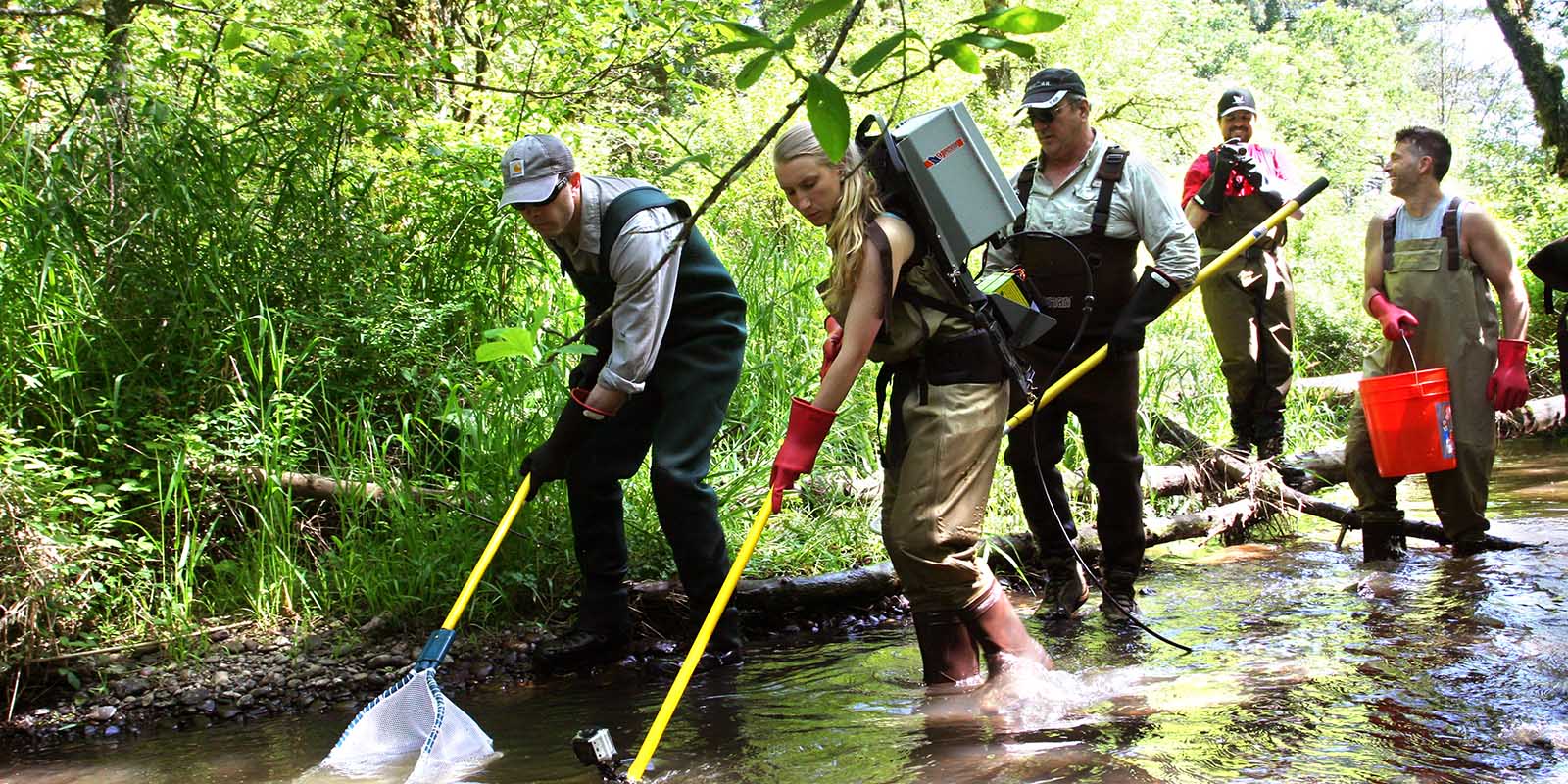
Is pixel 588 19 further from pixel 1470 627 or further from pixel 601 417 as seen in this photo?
pixel 1470 627

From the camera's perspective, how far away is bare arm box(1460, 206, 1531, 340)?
5.03 meters

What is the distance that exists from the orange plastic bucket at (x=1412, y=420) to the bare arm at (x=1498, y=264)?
35cm

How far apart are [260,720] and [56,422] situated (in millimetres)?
1573

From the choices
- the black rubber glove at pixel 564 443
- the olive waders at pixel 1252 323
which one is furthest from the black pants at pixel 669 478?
the olive waders at pixel 1252 323

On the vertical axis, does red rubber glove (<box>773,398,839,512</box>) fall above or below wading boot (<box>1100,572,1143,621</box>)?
above

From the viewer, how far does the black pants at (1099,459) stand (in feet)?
15.0

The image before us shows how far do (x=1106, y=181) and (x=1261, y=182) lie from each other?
9.23 ft

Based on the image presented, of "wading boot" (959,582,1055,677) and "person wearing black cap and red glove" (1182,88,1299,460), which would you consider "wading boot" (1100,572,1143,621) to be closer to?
"wading boot" (959,582,1055,677)

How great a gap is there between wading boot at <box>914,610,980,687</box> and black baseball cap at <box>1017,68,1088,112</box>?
188 centimetres

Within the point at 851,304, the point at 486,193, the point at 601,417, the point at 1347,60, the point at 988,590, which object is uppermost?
the point at 1347,60

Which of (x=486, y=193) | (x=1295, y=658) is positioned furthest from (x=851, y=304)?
(x=486, y=193)

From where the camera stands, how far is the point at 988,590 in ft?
11.9

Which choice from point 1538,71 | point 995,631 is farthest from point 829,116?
point 1538,71

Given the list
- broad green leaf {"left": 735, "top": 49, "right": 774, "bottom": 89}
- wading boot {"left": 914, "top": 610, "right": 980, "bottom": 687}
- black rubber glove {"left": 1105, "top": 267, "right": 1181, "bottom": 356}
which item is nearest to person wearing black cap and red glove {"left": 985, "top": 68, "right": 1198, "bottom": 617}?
black rubber glove {"left": 1105, "top": 267, "right": 1181, "bottom": 356}
